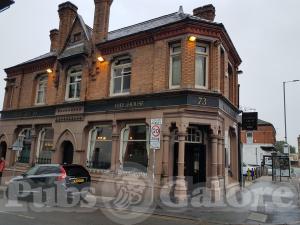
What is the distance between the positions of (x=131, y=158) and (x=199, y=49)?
22.0 ft

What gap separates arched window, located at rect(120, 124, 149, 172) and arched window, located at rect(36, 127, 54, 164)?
20.6 ft

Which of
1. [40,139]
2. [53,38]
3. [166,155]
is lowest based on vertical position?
[166,155]

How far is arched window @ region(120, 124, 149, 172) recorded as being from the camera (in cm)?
1523

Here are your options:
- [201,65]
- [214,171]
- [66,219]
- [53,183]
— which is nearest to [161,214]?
[66,219]

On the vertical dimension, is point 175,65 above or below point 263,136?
below

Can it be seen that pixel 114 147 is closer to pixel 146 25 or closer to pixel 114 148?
pixel 114 148

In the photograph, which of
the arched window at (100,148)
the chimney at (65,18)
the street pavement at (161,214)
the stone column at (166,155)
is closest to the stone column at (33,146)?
the arched window at (100,148)

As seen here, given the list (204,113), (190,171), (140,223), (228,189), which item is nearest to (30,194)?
(140,223)

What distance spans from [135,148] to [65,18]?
37.0 ft

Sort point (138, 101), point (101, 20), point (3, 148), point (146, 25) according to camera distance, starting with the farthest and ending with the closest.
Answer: point (3, 148), point (101, 20), point (146, 25), point (138, 101)

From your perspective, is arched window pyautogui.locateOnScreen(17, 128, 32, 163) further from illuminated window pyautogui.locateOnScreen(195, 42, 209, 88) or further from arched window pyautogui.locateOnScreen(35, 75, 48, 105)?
illuminated window pyautogui.locateOnScreen(195, 42, 209, 88)

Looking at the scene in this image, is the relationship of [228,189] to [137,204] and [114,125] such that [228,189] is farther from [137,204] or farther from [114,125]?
[114,125]

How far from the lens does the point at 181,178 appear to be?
13.5 meters

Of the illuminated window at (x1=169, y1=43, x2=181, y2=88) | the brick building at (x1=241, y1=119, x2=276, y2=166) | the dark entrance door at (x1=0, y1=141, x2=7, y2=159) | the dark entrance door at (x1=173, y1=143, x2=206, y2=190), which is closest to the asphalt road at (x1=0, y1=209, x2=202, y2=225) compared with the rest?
the dark entrance door at (x1=173, y1=143, x2=206, y2=190)
